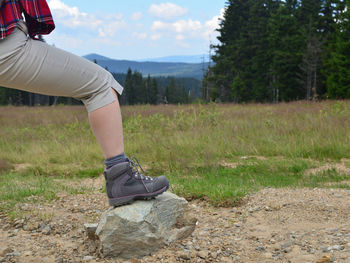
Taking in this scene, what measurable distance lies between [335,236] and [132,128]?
7140mm

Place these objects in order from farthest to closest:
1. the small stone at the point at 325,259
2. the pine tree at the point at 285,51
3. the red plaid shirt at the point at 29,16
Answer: the pine tree at the point at 285,51 < the small stone at the point at 325,259 < the red plaid shirt at the point at 29,16

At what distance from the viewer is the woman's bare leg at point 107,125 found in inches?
99.0

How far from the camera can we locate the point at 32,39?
2311mm

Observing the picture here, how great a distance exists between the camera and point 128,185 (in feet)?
9.34

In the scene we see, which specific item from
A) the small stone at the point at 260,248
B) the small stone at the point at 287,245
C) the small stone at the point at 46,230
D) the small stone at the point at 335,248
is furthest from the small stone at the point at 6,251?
the small stone at the point at 335,248

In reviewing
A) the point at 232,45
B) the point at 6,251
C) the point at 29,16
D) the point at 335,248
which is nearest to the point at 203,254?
the point at 335,248

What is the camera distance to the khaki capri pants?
2211mm

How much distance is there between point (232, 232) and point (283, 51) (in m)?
37.2

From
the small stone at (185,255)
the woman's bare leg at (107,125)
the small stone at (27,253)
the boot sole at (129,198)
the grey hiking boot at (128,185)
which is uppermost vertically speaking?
the woman's bare leg at (107,125)

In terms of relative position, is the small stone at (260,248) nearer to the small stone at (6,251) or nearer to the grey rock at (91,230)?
the grey rock at (91,230)

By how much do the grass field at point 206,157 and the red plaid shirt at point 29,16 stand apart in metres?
2.30

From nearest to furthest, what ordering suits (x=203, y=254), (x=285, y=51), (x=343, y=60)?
(x=203, y=254) < (x=343, y=60) < (x=285, y=51)

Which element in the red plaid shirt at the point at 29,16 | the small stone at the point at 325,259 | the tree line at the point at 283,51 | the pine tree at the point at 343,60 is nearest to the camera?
the red plaid shirt at the point at 29,16

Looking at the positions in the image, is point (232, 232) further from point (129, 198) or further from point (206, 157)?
point (206, 157)
